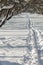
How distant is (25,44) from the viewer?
0.96 meters

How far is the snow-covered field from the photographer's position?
0.80 meters

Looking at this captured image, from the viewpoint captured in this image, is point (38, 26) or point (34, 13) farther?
point (34, 13)

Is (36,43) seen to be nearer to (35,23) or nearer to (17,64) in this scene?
(17,64)

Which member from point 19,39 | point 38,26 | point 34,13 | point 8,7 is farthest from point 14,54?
point 34,13

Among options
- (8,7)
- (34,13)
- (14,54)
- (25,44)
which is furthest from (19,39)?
(34,13)

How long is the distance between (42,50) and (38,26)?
39cm

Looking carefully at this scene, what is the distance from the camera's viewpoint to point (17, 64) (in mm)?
767

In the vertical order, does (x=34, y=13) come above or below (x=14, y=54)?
below

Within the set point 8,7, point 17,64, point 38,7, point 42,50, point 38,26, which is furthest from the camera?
point 38,7

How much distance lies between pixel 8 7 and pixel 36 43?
0.51 m

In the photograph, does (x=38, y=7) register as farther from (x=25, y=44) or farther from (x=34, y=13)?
(x=25, y=44)

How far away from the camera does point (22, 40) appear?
1.02m

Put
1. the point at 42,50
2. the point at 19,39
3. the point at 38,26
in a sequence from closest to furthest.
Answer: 1. the point at 42,50
2. the point at 19,39
3. the point at 38,26

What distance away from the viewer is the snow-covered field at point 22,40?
800mm
